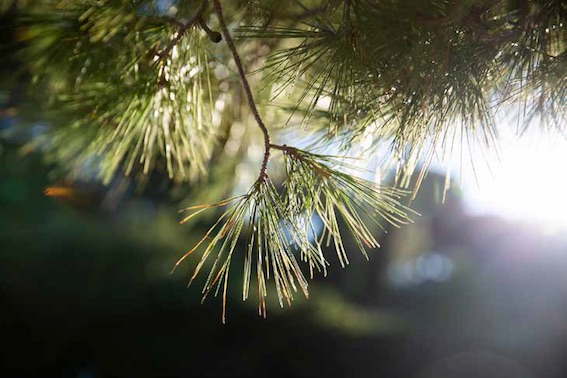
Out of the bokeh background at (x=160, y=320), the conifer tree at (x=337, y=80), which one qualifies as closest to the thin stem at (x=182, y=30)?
the conifer tree at (x=337, y=80)

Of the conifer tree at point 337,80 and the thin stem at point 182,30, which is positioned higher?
the thin stem at point 182,30

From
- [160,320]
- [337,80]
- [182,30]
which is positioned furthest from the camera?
[160,320]

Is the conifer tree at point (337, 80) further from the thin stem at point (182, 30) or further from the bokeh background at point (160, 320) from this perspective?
the bokeh background at point (160, 320)

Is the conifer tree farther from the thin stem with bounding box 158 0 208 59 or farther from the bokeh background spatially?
the bokeh background

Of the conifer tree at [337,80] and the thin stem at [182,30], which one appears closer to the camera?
the conifer tree at [337,80]

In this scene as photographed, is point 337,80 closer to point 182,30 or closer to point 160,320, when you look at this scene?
point 182,30

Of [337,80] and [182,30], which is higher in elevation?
[182,30]

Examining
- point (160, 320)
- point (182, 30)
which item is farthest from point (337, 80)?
point (160, 320)

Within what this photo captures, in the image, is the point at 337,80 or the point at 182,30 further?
the point at 182,30

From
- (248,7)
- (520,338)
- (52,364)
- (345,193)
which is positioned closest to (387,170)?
(345,193)

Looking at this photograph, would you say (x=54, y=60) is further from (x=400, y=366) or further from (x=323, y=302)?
(x=400, y=366)

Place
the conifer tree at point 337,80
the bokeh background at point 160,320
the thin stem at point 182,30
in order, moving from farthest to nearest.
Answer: the bokeh background at point 160,320, the thin stem at point 182,30, the conifer tree at point 337,80
